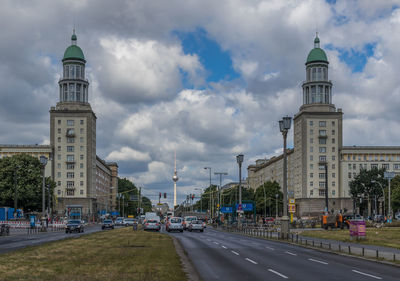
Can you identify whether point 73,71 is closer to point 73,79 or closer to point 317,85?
point 73,79

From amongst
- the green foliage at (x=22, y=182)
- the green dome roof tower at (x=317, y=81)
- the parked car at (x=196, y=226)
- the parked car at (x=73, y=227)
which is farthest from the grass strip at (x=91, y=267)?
the green dome roof tower at (x=317, y=81)

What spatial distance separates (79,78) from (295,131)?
58.9m

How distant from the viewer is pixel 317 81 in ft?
479

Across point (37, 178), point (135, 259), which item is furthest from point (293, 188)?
point (135, 259)

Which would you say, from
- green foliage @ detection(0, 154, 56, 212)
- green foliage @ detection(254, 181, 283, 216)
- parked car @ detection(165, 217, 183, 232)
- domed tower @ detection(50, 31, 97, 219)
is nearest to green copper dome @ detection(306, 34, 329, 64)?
green foliage @ detection(254, 181, 283, 216)

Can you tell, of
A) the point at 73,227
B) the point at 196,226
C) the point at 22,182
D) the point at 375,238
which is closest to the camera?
the point at 375,238

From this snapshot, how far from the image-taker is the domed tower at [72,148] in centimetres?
13762

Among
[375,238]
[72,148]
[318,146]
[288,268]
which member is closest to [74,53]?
[72,148]

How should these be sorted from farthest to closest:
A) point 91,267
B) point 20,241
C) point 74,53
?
point 74,53, point 20,241, point 91,267

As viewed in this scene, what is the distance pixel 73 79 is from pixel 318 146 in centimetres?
6470

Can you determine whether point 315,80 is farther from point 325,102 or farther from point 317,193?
point 317,193

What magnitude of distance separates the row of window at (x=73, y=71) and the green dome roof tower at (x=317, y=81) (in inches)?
2309

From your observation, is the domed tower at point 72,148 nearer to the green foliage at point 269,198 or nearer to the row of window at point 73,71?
the row of window at point 73,71

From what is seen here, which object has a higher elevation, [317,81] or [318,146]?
[317,81]
